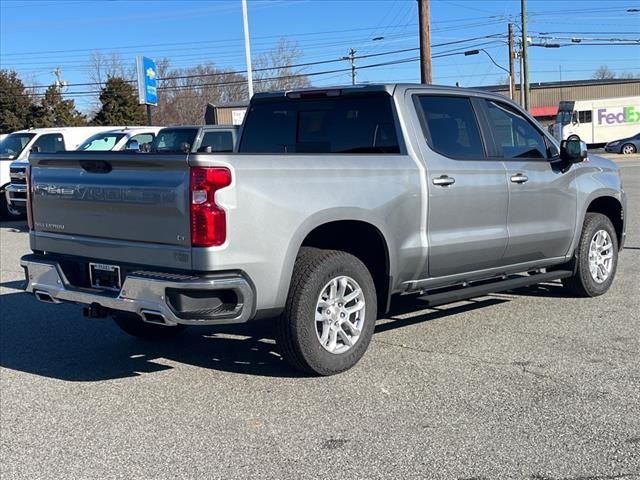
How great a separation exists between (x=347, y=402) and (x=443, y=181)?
1.97 metres

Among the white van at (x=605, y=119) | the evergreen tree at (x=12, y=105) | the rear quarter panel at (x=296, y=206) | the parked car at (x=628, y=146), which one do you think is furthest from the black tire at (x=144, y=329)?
the evergreen tree at (x=12, y=105)

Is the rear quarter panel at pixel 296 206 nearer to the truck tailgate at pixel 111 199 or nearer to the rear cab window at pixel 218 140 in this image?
the truck tailgate at pixel 111 199

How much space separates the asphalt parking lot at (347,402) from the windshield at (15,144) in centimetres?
1148

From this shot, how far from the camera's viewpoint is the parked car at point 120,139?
16422 mm

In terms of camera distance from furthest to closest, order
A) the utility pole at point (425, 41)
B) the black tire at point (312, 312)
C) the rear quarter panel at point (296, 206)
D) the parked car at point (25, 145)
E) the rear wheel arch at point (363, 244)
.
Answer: the utility pole at point (425, 41) < the parked car at point (25, 145) < the rear wheel arch at point (363, 244) < the black tire at point (312, 312) < the rear quarter panel at point (296, 206)

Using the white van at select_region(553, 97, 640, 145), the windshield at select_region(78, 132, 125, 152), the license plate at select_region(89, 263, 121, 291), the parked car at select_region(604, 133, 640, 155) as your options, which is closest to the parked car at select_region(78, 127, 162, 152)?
the windshield at select_region(78, 132, 125, 152)

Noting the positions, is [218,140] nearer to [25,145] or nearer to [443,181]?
[25,145]

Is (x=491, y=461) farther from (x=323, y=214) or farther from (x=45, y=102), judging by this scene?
(x=45, y=102)

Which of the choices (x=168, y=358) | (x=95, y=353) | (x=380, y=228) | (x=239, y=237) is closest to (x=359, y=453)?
(x=239, y=237)

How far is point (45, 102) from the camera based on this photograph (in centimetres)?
5328

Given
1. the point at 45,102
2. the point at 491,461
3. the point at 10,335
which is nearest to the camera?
the point at 491,461

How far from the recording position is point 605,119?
47.5 meters

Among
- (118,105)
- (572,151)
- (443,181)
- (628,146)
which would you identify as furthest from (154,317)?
(118,105)

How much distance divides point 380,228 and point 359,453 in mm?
1844
